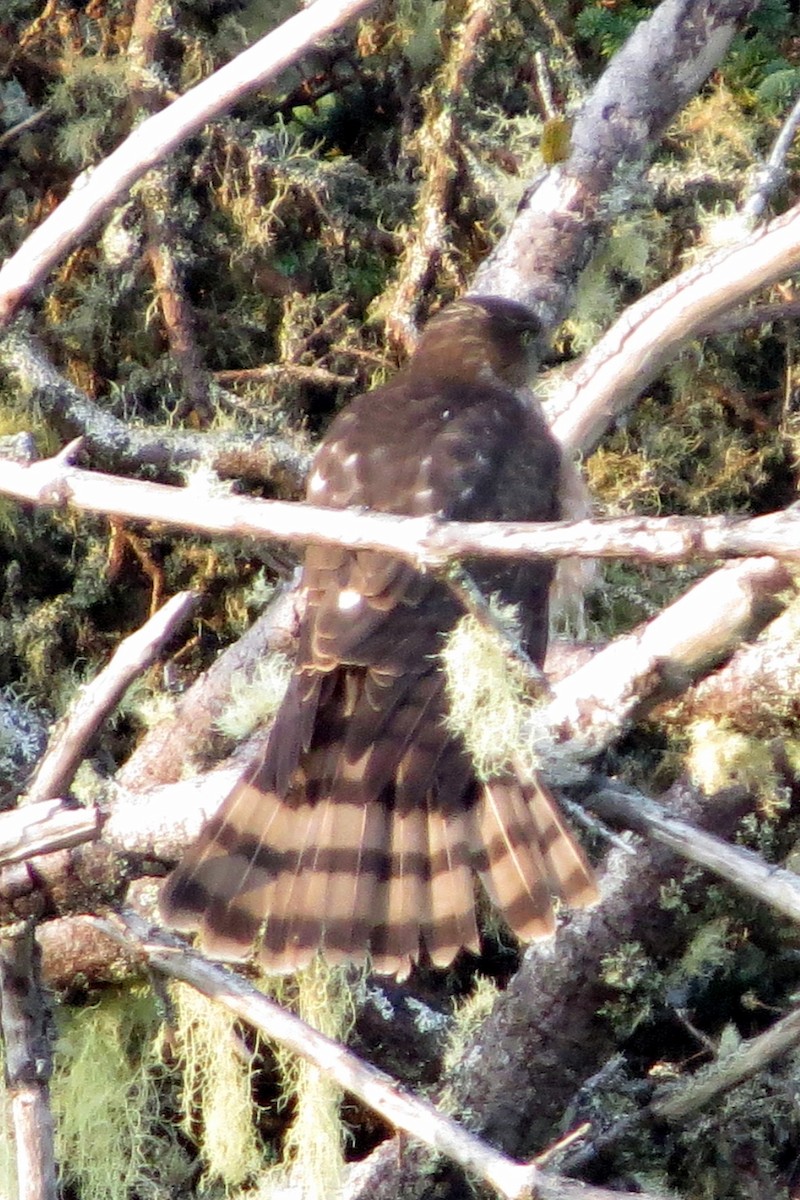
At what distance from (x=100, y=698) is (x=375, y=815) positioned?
0.58m

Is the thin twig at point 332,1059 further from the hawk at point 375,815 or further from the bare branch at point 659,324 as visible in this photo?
the bare branch at point 659,324

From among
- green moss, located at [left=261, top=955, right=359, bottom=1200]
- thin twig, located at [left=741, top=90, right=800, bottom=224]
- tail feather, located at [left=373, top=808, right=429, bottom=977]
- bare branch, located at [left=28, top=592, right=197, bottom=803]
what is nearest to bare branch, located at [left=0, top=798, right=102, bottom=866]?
bare branch, located at [left=28, top=592, right=197, bottom=803]

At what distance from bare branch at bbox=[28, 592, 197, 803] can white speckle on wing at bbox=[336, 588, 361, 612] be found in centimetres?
38

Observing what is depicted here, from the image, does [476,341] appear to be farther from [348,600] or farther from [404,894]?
[404,894]

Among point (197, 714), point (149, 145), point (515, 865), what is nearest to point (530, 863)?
point (515, 865)

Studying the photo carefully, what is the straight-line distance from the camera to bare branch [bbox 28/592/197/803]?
98.7 inches

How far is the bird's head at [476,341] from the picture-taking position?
372cm

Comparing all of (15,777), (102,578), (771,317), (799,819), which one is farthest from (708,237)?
(15,777)

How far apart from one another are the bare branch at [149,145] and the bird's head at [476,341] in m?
1.22

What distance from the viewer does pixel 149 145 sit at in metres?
2.53

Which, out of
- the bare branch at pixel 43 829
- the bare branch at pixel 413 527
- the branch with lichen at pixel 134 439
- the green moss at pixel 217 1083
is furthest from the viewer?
the branch with lichen at pixel 134 439

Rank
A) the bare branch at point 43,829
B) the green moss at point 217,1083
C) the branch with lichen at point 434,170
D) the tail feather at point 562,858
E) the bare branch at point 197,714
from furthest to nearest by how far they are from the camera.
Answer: the branch with lichen at point 434,170
the bare branch at point 197,714
the green moss at point 217,1083
the tail feather at point 562,858
the bare branch at point 43,829

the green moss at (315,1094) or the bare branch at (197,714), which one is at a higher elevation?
the bare branch at (197,714)

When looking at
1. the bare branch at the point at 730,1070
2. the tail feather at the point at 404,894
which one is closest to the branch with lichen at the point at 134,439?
the tail feather at the point at 404,894
